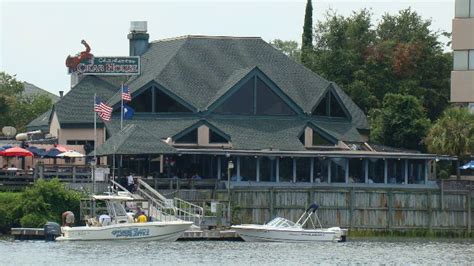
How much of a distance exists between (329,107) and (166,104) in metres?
10.8

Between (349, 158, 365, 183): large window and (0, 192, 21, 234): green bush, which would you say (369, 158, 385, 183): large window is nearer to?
(349, 158, 365, 183): large window

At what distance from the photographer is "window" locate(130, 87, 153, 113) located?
349ft

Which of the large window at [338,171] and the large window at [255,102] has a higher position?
the large window at [255,102]

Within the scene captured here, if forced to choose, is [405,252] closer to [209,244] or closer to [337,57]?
[209,244]

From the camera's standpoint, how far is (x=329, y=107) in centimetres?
11069

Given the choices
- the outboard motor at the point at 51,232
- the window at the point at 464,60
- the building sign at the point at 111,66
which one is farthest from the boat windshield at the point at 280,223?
the window at the point at 464,60

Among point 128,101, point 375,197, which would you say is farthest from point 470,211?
point 128,101

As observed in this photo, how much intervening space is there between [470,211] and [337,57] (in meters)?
35.8

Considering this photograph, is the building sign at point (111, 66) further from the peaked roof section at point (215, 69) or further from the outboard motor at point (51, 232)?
the outboard motor at point (51, 232)

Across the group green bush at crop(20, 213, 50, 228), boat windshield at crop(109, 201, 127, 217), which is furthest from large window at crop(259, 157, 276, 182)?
boat windshield at crop(109, 201, 127, 217)

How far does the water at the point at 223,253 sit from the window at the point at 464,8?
3001 centimetres

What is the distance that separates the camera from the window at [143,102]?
106 meters

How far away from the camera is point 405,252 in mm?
81812

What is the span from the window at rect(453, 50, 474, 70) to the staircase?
30.7 metres
